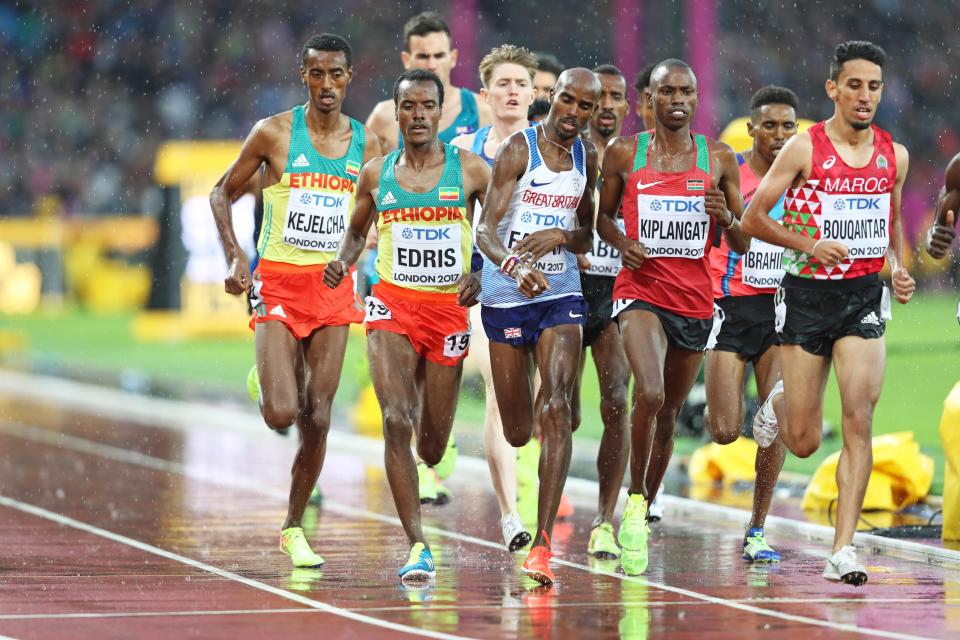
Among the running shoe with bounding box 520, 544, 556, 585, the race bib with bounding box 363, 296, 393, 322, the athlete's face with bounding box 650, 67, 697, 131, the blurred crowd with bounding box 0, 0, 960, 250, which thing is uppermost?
the blurred crowd with bounding box 0, 0, 960, 250

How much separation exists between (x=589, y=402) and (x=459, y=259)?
33.4 feet

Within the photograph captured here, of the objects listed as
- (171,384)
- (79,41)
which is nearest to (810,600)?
(171,384)

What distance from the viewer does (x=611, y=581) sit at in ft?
29.7

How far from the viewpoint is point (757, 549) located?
32.4 feet

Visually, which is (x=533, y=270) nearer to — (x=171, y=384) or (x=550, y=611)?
(x=550, y=611)

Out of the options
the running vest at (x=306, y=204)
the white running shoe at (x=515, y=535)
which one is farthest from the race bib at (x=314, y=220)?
the white running shoe at (x=515, y=535)

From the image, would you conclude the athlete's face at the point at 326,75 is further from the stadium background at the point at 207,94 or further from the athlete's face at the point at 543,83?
the stadium background at the point at 207,94

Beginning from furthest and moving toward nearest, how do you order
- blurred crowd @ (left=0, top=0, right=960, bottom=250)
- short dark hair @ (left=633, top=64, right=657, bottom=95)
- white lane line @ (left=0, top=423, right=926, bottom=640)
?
blurred crowd @ (left=0, top=0, right=960, bottom=250) < short dark hair @ (left=633, top=64, right=657, bottom=95) < white lane line @ (left=0, top=423, right=926, bottom=640)

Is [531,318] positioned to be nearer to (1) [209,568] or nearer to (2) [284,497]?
(1) [209,568]

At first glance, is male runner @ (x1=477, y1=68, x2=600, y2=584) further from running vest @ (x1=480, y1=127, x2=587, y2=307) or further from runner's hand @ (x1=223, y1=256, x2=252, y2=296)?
runner's hand @ (x1=223, y1=256, x2=252, y2=296)

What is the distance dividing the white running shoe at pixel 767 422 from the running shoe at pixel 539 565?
1.82 metres

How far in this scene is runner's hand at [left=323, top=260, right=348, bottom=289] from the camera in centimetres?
920

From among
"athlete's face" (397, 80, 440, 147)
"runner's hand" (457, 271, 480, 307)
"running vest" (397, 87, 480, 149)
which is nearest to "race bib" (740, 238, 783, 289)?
"runner's hand" (457, 271, 480, 307)

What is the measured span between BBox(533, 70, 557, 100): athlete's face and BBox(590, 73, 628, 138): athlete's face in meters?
0.99
